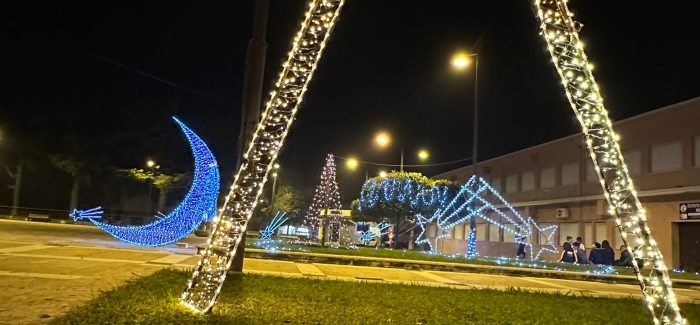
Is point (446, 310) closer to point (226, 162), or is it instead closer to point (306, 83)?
point (306, 83)

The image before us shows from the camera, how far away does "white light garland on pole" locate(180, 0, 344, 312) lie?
612cm

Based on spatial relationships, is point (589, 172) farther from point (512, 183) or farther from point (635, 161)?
point (512, 183)

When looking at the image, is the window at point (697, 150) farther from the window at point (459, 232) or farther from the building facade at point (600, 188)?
the window at point (459, 232)

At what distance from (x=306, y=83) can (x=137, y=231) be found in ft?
41.7

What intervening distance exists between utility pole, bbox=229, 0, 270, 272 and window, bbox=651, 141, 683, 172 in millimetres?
21786

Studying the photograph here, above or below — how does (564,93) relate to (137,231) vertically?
above

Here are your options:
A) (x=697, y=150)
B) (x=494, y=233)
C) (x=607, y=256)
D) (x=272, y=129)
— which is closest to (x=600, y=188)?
(x=697, y=150)

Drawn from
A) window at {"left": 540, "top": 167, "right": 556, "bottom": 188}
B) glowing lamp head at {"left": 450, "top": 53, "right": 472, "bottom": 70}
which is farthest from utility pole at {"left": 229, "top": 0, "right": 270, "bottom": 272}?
window at {"left": 540, "top": 167, "right": 556, "bottom": 188}

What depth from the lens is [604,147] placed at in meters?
6.26

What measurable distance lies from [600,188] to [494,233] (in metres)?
13.4

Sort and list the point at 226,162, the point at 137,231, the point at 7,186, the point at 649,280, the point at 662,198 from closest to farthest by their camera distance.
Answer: the point at 649,280, the point at 137,231, the point at 662,198, the point at 226,162, the point at 7,186

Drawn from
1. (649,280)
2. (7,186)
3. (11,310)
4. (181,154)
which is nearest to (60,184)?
(7,186)

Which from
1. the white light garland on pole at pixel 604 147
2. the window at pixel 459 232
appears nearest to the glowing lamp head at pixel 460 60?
the white light garland on pole at pixel 604 147

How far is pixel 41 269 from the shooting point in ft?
31.1
